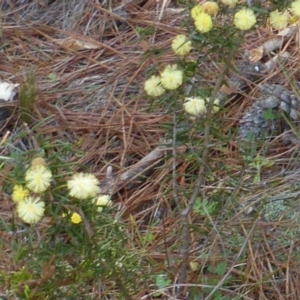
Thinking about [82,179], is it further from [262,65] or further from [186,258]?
[262,65]

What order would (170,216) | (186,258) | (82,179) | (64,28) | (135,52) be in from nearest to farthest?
(82,179)
(186,258)
(170,216)
(135,52)
(64,28)

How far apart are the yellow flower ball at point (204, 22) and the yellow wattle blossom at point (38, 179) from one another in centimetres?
47

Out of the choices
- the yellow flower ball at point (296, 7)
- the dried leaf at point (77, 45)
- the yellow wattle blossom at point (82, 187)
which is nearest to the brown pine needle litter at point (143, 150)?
the dried leaf at point (77, 45)

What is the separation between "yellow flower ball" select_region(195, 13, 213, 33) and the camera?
5.40 ft

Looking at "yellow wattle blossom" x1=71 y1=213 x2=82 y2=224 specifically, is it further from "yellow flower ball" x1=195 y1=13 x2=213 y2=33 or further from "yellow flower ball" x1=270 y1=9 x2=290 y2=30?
"yellow flower ball" x1=270 y1=9 x2=290 y2=30

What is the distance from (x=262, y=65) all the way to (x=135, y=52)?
54 centimetres

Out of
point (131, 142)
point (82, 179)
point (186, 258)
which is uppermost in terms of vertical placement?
point (82, 179)

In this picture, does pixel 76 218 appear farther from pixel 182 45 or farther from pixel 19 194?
pixel 182 45

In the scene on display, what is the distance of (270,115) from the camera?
2.63m

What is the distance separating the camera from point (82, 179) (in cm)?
149

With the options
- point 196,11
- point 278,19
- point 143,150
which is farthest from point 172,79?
point 143,150

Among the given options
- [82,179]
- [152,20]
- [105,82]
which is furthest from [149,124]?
[82,179]

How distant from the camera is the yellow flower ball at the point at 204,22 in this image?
64.7 inches

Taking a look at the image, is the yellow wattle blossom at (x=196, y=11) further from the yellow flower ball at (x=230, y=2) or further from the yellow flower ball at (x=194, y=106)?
the yellow flower ball at (x=194, y=106)
